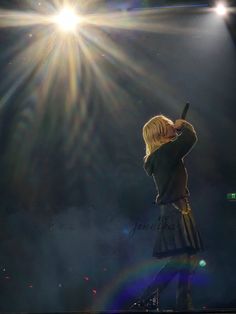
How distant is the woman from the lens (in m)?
3.49

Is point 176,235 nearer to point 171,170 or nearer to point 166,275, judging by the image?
point 166,275

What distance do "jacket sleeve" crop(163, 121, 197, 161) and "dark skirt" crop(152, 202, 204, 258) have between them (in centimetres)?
46

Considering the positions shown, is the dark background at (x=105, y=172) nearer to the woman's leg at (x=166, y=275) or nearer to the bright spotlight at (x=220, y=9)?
the bright spotlight at (x=220, y=9)

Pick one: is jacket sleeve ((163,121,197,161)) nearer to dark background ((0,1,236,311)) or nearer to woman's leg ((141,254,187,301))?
woman's leg ((141,254,187,301))

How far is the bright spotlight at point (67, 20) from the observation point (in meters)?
5.58

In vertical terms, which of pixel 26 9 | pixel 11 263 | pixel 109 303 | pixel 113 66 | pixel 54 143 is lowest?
pixel 109 303

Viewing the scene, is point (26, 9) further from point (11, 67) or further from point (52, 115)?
point (52, 115)

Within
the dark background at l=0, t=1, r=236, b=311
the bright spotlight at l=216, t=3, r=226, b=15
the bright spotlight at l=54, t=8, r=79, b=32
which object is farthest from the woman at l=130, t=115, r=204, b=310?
the dark background at l=0, t=1, r=236, b=311

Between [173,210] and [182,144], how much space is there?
602mm

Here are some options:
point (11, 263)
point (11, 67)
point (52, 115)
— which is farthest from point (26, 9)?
point (11, 263)

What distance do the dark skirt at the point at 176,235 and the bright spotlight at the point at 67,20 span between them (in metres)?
3.19

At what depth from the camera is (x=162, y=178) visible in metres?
3.84

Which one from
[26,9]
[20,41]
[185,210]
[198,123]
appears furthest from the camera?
[198,123]

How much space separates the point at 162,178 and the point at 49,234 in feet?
12.4
